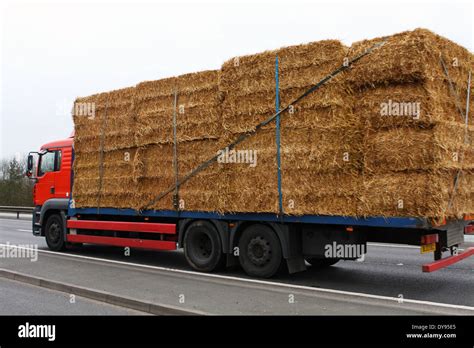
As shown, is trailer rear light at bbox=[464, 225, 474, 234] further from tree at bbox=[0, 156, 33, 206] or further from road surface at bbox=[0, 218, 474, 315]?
tree at bbox=[0, 156, 33, 206]

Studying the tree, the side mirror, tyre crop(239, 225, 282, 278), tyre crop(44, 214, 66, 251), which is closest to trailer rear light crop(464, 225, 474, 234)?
tyre crop(239, 225, 282, 278)

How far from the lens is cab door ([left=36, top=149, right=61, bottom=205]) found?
12969 millimetres

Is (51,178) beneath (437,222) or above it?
above

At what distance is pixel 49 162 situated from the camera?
1319cm

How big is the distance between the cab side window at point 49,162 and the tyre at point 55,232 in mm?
1259

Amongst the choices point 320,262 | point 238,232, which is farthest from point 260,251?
point 320,262

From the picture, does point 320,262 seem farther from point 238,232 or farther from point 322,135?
point 322,135

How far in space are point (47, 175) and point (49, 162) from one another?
36 centimetres

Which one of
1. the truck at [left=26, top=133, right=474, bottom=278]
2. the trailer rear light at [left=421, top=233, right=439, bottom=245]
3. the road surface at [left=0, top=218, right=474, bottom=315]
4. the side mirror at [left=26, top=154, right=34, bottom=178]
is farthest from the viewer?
the side mirror at [left=26, top=154, right=34, bottom=178]

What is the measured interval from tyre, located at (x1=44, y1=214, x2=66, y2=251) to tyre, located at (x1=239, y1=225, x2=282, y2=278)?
6.19 m

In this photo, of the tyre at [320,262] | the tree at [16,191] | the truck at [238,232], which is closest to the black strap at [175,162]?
the truck at [238,232]

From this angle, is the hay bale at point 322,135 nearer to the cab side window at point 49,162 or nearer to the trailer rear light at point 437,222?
the trailer rear light at point 437,222

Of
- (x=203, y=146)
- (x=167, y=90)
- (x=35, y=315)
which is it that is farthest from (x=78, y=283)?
(x=167, y=90)
